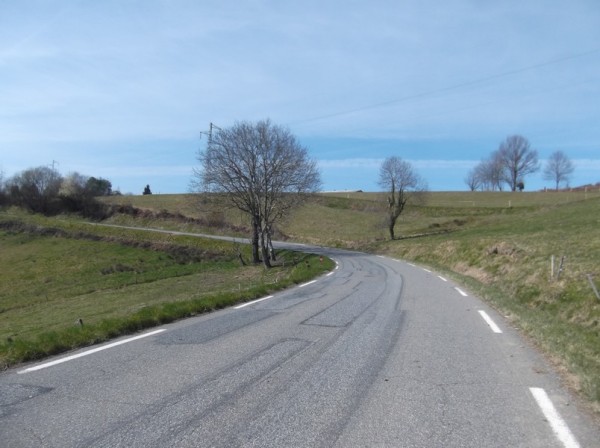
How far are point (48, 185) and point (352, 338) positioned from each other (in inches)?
3248

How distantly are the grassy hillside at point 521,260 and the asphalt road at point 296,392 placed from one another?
53 cm

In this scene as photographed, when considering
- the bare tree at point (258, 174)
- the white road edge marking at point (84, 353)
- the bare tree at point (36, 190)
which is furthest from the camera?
the bare tree at point (36, 190)

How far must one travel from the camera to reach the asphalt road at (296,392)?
13.6 ft

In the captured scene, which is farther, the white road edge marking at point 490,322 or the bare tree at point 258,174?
the bare tree at point 258,174

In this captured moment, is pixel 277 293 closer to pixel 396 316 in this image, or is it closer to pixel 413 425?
pixel 396 316

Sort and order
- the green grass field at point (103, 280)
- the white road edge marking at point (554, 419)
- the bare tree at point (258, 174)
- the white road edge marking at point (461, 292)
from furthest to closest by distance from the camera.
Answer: the bare tree at point (258, 174) → the white road edge marking at point (461, 292) → the green grass field at point (103, 280) → the white road edge marking at point (554, 419)

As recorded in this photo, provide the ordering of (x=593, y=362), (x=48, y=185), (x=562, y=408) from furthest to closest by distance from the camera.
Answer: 1. (x=48, y=185)
2. (x=593, y=362)
3. (x=562, y=408)

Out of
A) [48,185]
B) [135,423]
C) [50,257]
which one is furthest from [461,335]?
[48,185]

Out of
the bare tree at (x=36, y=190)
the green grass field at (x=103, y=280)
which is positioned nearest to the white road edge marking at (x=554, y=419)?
the green grass field at (x=103, y=280)

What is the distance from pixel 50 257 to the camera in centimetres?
4369

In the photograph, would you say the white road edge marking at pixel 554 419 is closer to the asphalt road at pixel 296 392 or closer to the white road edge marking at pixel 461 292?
the asphalt road at pixel 296 392

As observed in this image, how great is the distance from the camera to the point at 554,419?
4.55 meters

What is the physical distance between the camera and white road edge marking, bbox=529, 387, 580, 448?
160 inches

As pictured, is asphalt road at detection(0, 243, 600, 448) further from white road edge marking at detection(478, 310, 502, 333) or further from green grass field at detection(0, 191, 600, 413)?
green grass field at detection(0, 191, 600, 413)
